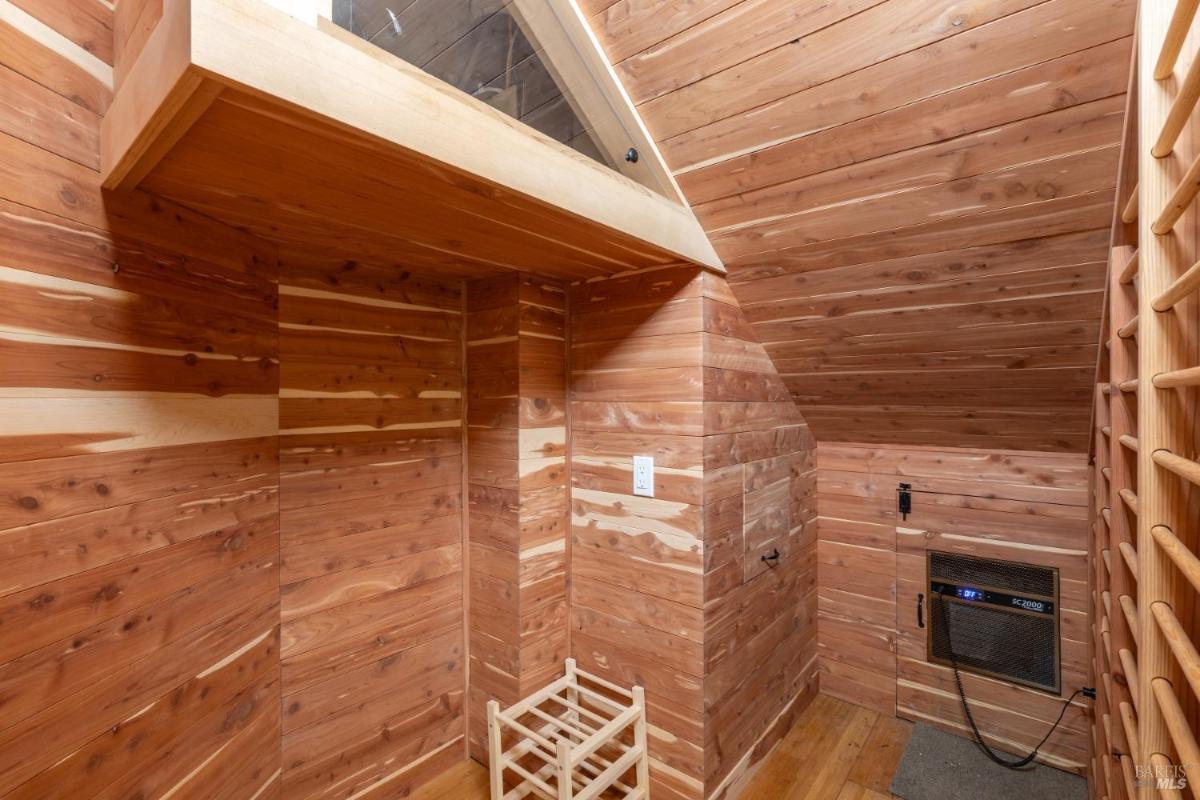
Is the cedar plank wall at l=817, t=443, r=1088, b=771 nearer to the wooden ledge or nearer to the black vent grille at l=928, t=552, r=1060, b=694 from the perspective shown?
the black vent grille at l=928, t=552, r=1060, b=694

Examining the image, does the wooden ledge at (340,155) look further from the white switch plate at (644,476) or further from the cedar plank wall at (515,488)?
the white switch plate at (644,476)

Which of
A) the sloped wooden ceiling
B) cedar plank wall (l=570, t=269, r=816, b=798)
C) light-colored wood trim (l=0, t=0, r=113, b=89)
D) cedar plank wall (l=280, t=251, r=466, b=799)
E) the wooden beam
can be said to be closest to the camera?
the wooden beam

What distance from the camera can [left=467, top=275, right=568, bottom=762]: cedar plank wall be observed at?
207 cm

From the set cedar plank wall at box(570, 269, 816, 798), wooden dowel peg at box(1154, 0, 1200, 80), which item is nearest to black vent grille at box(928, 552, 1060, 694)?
cedar plank wall at box(570, 269, 816, 798)

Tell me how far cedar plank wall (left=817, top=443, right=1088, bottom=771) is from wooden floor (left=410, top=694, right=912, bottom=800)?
0.18 metres

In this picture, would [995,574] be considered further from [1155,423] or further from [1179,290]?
[1179,290]

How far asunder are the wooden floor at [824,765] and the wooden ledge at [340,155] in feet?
6.60

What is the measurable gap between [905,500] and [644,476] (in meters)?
1.37

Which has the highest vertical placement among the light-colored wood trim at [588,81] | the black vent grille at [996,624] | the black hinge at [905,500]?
the light-colored wood trim at [588,81]

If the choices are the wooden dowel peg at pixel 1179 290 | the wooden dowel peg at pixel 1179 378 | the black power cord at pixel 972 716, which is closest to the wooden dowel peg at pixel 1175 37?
the wooden dowel peg at pixel 1179 290

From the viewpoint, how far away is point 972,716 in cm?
242

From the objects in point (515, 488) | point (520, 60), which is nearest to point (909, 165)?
point (520, 60)

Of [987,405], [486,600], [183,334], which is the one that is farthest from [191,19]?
[987,405]

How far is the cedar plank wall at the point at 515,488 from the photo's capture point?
2070mm
